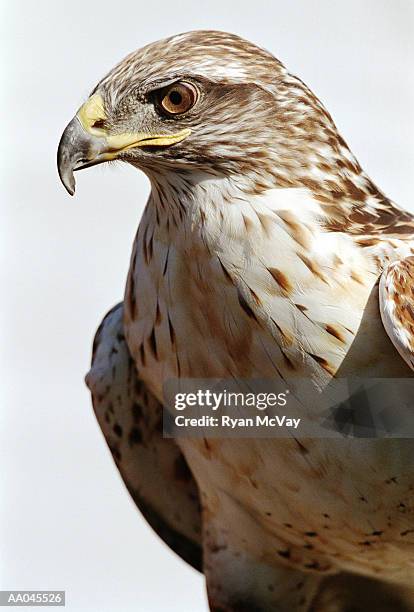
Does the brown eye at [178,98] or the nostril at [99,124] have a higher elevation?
the brown eye at [178,98]

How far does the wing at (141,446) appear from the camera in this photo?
2.96 m

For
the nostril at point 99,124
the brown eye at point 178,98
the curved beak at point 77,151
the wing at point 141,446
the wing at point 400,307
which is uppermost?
the brown eye at point 178,98

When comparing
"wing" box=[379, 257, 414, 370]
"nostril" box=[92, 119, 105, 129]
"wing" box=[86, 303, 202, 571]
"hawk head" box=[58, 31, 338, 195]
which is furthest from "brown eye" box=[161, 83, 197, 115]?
"wing" box=[86, 303, 202, 571]

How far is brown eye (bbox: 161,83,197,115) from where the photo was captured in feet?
7.59

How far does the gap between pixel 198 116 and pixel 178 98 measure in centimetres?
6

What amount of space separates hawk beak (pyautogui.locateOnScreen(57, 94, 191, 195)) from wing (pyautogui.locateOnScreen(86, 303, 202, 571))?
74cm

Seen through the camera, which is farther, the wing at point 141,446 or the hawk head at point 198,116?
the wing at point 141,446

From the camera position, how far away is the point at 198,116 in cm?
235

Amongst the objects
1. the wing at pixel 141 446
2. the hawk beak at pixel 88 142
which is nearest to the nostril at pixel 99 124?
the hawk beak at pixel 88 142

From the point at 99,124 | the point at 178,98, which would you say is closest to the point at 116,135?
the point at 99,124

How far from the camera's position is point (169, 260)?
2.48 meters

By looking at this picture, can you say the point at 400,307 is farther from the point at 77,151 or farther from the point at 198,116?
the point at 77,151

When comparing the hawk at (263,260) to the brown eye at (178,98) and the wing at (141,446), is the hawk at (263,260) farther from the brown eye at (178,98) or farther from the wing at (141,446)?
the wing at (141,446)

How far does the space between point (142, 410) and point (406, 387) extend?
84 cm
